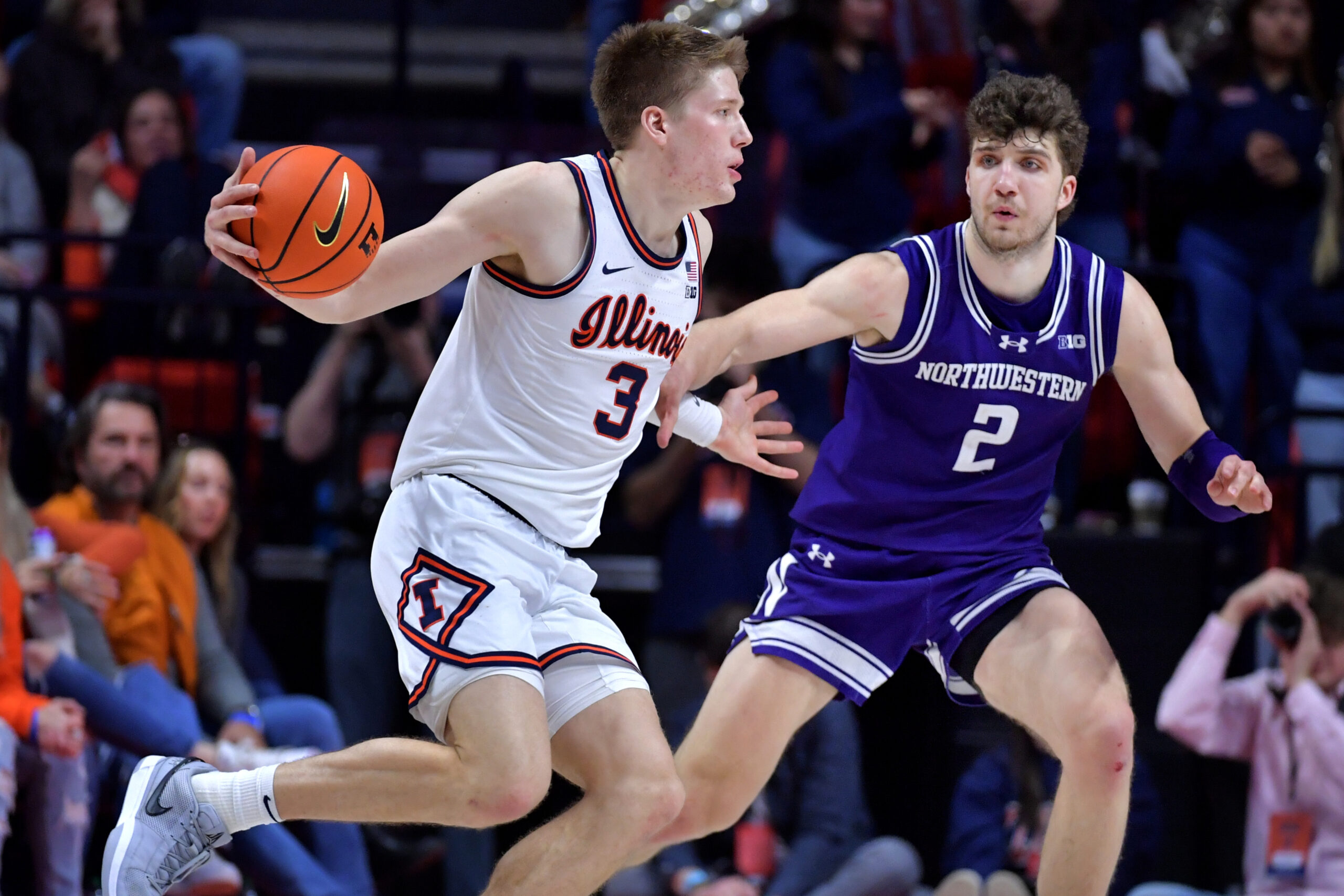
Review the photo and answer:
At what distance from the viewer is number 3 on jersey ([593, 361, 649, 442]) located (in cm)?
412

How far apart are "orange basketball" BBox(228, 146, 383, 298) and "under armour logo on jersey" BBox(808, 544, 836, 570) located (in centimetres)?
155

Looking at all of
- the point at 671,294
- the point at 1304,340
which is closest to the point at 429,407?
the point at 671,294

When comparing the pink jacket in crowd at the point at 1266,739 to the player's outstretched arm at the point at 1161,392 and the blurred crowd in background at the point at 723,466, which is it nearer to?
the blurred crowd in background at the point at 723,466

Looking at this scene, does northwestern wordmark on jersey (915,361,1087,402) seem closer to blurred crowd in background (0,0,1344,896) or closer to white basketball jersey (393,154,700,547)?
white basketball jersey (393,154,700,547)

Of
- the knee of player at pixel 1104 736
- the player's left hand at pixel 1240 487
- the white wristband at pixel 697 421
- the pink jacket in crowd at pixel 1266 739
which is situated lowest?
the pink jacket in crowd at pixel 1266 739

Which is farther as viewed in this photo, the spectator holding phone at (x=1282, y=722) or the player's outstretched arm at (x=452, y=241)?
the spectator holding phone at (x=1282, y=722)

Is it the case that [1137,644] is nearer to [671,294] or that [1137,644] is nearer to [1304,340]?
[1304,340]

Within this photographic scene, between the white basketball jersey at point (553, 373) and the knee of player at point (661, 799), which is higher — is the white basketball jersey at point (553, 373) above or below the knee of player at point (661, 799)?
above

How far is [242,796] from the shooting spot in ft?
13.2

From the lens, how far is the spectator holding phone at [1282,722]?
6.14m

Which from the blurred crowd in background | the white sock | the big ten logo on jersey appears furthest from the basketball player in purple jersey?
the blurred crowd in background

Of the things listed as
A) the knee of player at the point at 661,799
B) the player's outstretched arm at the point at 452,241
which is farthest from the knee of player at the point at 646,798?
the player's outstretched arm at the point at 452,241

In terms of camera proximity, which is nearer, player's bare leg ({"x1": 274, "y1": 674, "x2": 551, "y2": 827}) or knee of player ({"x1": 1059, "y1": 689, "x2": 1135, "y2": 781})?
player's bare leg ({"x1": 274, "y1": 674, "x2": 551, "y2": 827})

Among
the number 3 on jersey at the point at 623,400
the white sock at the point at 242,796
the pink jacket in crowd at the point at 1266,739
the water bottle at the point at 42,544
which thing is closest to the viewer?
A: the white sock at the point at 242,796
